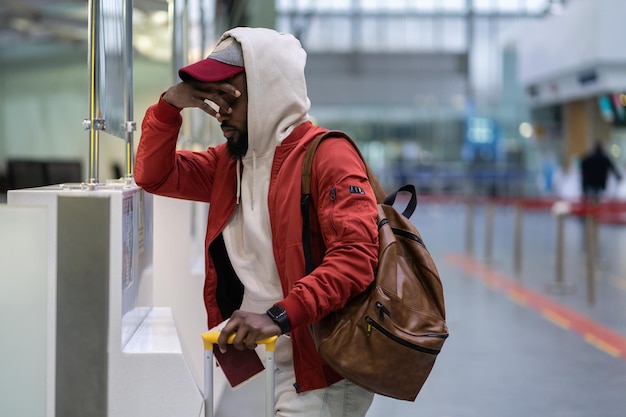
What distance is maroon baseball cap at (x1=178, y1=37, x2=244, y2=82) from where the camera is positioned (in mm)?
2453

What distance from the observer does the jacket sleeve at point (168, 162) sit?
2.69 metres

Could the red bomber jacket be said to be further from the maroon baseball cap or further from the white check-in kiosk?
the white check-in kiosk

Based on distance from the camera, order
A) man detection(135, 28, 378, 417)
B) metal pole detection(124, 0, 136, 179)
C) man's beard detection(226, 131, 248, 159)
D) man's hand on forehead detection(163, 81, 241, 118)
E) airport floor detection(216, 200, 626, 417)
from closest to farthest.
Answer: man detection(135, 28, 378, 417) → man's hand on forehead detection(163, 81, 241, 118) → man's beard detection(226, 131, 248, 159) → metal pole detection(124, 0, 136, 179) → airport floor detection(216, 200, 626, 417)

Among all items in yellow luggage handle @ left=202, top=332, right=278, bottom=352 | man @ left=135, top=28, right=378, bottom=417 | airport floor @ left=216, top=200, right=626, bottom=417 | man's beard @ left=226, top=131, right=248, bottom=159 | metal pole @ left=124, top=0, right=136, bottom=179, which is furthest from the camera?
airport floor @ left=216, top=200, right=626, bottom=417

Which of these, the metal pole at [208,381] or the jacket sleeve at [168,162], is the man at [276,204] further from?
the metal pole at [208,381]

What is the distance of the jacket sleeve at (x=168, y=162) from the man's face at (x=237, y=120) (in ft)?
0.54

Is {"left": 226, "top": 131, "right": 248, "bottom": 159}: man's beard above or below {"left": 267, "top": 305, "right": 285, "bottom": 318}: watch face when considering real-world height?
above

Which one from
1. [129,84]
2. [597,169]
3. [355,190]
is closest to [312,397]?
[355,190]

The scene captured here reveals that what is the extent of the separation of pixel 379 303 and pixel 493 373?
466cm

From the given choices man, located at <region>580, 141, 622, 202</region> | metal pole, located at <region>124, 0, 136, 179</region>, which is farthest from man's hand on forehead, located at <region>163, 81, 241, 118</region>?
man, located at <region>580, 141, 622, 202</region>

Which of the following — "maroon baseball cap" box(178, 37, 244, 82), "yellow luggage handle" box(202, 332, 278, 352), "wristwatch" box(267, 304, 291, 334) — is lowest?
"yellow luggage handle" box(202, 332, 278, 352)

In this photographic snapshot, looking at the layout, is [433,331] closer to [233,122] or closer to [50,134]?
[233,122]

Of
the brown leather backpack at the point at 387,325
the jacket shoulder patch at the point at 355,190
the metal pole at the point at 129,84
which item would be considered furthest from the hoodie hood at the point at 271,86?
the metal pole at the point at 129,84

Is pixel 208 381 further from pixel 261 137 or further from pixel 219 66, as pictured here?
pixel 219 66
